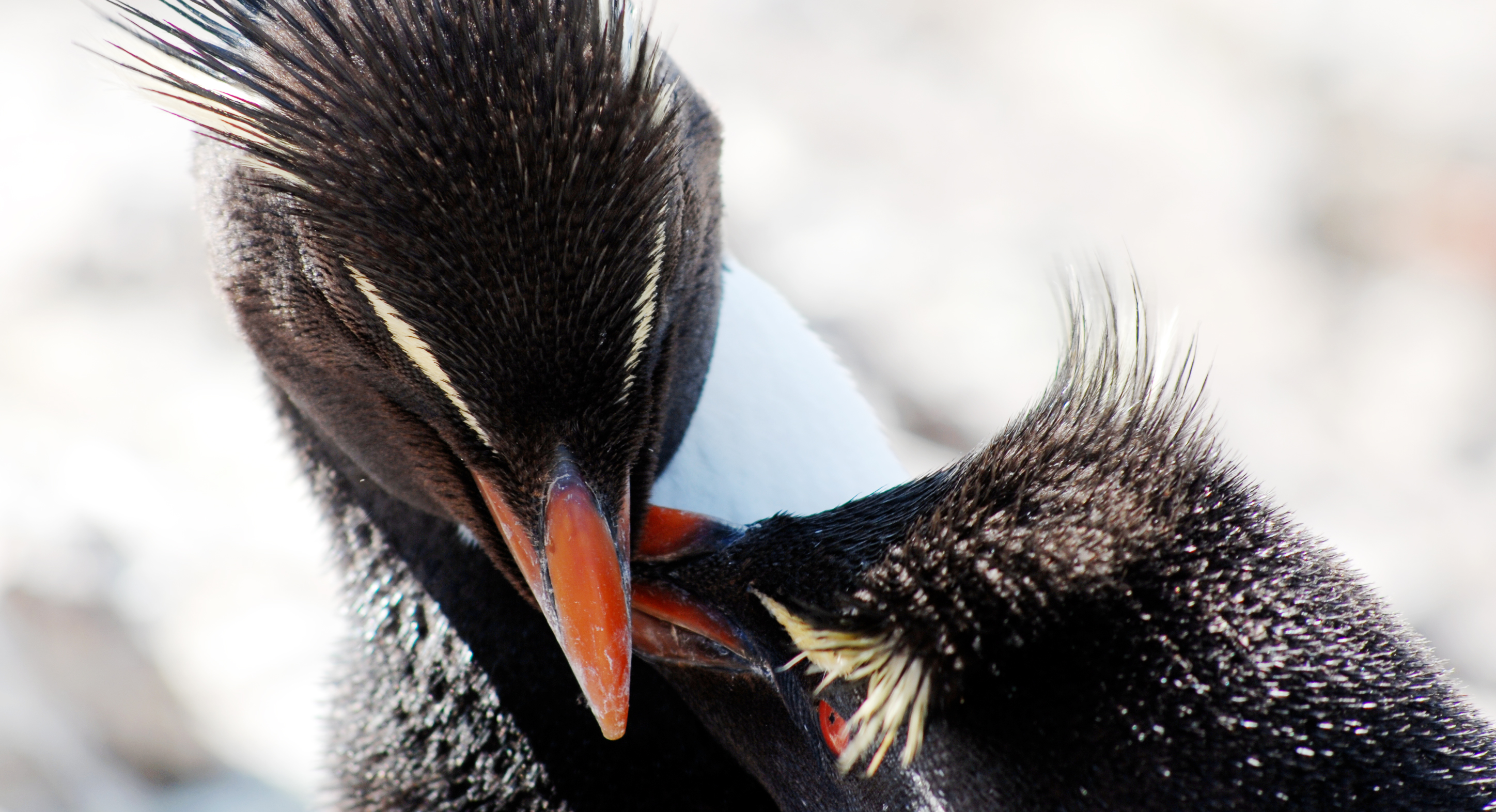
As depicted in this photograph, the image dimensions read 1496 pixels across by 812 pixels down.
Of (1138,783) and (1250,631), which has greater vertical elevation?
(1250,631)

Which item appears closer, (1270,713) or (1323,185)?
(1270,713)

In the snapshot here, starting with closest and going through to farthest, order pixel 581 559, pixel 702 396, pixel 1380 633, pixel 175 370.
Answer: pixel 1380 633 → pixel 581 559 → pixel 702 396 → pixel 175 370

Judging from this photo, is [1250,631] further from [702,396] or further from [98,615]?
[98,615]

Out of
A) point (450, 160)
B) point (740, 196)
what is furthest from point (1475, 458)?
point (450, 160)

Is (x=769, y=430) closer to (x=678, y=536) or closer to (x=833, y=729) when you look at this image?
(x=678, y=536)

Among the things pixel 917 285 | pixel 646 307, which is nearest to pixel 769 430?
pixel 646 307

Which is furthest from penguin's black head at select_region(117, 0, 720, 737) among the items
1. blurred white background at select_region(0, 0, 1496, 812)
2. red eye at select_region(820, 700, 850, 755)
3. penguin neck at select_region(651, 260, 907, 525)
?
blurred white background at select_region(0, 0, 1496, 812)
